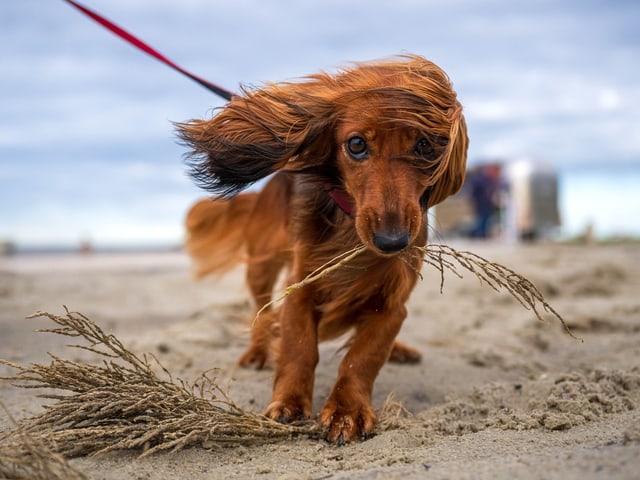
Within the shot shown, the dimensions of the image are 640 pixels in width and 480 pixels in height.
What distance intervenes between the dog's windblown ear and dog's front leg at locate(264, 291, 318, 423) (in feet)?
1.68

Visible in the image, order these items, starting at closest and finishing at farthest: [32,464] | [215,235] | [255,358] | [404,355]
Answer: [32,464]
[255,358]
[404,355]
[215,235]

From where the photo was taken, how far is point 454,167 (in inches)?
101

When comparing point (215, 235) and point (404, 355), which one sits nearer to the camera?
point (404, 355)

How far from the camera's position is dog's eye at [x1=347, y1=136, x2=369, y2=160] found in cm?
235

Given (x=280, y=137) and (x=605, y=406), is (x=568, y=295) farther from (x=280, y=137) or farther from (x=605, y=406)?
(x=280, y=137)

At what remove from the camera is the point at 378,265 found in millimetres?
2678

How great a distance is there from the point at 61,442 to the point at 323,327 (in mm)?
1144

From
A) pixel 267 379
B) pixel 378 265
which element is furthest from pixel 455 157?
pixel 267 379

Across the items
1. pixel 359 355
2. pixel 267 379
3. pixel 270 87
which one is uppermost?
pixel 270 87

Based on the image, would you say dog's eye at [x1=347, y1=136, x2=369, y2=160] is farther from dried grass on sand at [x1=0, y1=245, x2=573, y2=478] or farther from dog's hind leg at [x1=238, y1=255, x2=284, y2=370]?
dog's hind leg at [x1=238, y1=255, x2=284, y2=370]

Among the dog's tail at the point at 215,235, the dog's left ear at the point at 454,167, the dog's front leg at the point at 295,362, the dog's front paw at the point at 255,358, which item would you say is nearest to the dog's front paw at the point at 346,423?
the dog's front leg at the point at 295,362

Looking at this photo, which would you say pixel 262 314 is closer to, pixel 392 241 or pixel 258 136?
pixel 258 136

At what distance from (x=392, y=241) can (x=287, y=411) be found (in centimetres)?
73

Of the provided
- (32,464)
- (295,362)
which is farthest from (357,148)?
(32,464)
